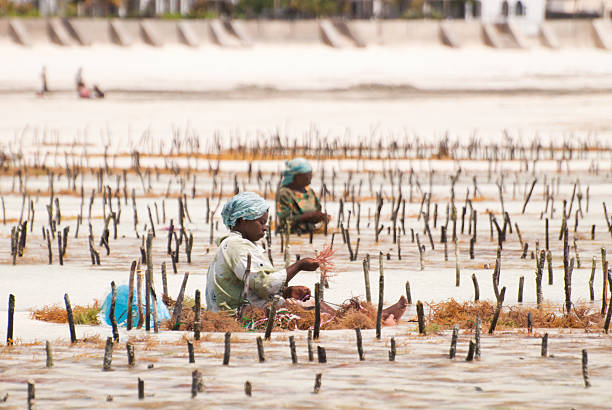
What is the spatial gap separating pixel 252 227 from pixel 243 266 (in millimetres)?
224

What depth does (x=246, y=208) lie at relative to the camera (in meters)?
5.52

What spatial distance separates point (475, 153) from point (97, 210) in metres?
7.07

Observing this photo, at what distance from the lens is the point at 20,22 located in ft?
131

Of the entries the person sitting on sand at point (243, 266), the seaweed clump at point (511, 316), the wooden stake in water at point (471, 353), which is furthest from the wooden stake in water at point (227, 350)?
the seaweed clump at point (511, 316)

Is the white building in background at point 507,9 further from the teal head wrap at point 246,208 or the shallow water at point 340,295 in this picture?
the teal head wrap at point 246,208

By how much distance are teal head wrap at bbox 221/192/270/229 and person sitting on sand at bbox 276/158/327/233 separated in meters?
3.52

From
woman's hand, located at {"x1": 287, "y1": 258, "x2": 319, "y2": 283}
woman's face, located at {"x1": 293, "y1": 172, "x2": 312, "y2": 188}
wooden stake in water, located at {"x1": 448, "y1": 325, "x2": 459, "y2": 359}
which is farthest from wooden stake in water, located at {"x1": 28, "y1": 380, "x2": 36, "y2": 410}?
woman's face, located at {"x1": 293, "y1": 172, "x2": 312, "y2": 188}

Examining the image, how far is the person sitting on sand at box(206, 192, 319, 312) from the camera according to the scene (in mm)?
5426

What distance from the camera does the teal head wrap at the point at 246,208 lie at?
217 inches

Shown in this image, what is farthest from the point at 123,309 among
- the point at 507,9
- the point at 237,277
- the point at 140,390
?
the point at 507,9

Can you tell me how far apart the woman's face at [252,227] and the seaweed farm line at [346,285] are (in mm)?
502

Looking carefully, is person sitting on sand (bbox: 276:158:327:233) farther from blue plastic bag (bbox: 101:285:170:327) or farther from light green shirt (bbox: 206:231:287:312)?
light green shirt (bbox: 206:231:287:312)

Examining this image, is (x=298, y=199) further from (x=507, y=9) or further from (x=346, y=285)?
(x=507, y=9)

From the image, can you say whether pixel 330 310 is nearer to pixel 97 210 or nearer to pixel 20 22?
pixel 97 210
